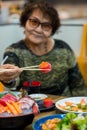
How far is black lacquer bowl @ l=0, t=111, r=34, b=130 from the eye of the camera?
113 cm

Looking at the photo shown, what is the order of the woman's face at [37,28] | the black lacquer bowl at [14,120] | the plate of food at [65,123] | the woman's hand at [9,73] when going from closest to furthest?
the plate of food at [65,123]
the black lacquer bowl at [14,120]
the woman's hand at [9,73]
the woman's face at [37,28]

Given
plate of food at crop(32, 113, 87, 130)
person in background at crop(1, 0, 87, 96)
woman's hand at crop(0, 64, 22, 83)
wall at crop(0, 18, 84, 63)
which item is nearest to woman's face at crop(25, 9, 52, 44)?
person in background at crop(1, 0, 87, 96)

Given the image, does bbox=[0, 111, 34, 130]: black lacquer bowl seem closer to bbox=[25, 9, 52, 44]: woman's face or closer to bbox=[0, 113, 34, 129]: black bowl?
bbox=[0, 113, 34, 129]: black bowl

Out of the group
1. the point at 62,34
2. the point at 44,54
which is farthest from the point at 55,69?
the point at 62,34

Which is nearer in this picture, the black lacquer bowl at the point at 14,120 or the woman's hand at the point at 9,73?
the black lacquer bowl at the point at 14,120

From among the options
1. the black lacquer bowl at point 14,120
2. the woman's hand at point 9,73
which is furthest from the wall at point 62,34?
the black lacquer bowl at point 14,120

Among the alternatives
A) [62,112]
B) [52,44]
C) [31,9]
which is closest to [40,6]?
[31,9]

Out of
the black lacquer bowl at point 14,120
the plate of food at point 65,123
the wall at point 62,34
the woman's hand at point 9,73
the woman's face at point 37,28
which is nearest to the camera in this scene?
the plate of food at point 65,123

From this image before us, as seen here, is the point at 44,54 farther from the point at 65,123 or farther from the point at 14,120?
the point at 65,123

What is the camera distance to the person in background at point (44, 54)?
6.53ft

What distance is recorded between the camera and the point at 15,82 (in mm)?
1733

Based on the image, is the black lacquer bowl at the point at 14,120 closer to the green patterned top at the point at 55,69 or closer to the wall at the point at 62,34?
the green patterned top at the point at 55,69

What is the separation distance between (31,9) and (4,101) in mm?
1013

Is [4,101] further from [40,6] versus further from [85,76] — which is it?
[85,76]
